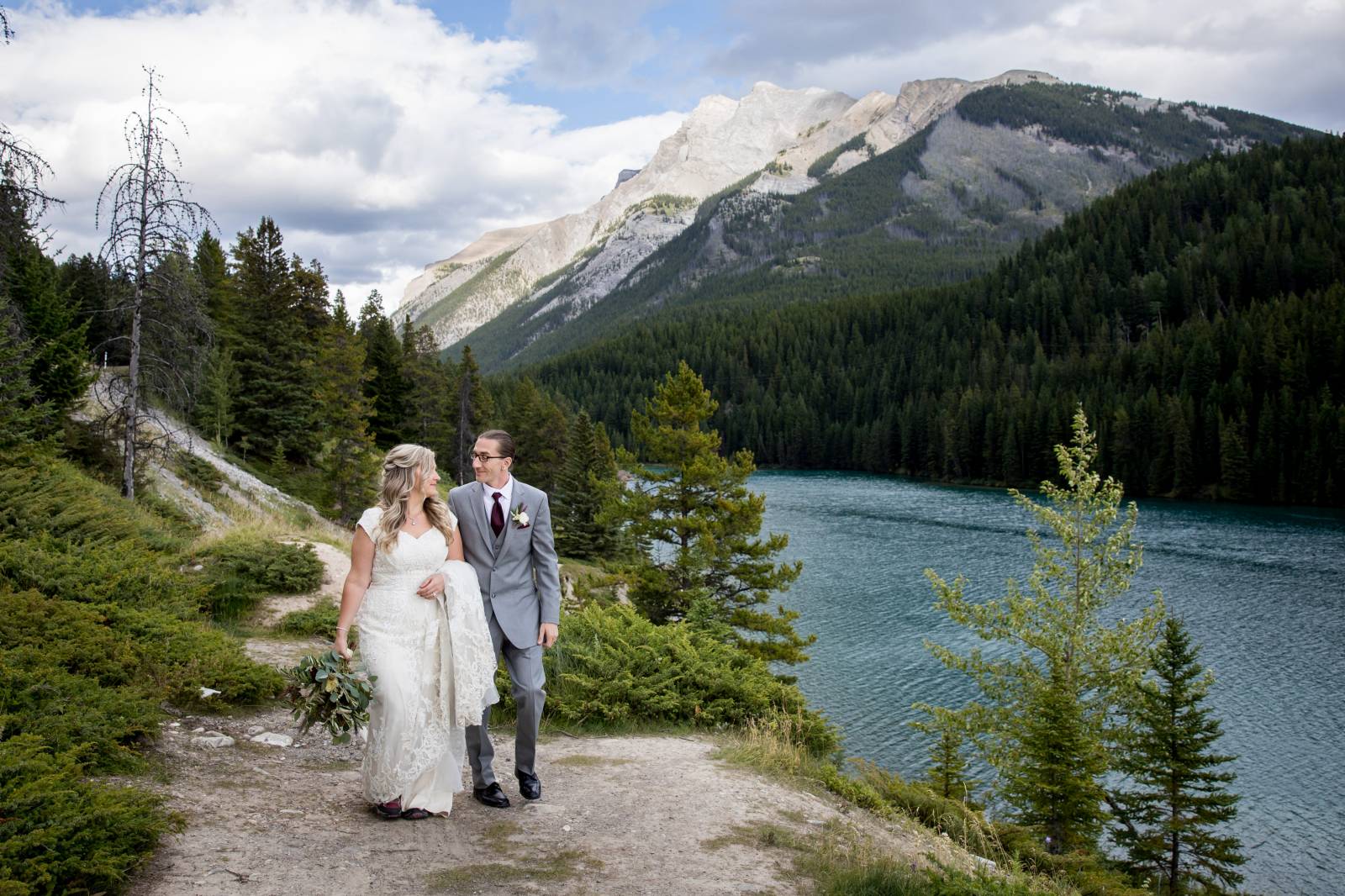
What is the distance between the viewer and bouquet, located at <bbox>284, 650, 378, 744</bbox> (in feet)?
17.9

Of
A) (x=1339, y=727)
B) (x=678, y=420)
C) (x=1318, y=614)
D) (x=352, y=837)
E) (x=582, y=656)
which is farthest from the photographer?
(x=1318, y=614)

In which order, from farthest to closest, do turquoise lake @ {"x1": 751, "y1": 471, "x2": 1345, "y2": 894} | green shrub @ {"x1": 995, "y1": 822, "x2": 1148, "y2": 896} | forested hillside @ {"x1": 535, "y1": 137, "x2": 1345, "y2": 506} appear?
1. forested hillside @ {"x1": 535, "y1": 137, "x2": 1345, "y2": 506}
2. turquoise lake @ {"x1": 751, "y1": 471, "x2": 1345, "y2": 894}
3. green shrub @ {"x1": 995, "y1": 822, "x2": 1148, "y2": 896}

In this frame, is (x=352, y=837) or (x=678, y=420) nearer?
(x=352, y=837)

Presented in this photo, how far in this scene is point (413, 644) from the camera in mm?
5805

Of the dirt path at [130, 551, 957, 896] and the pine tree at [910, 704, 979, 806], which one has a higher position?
the dirt path at [130, 551, 957, 896]

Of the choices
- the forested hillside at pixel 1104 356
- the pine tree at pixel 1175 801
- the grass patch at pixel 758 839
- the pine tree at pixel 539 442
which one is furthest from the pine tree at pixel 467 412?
the forested hillside at pixel 1104 356

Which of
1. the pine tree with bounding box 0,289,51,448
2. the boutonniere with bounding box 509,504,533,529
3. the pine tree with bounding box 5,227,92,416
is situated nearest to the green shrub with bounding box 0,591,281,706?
the boutonniere with bounding box 509,504,533,529

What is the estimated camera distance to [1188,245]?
131875 millimetres

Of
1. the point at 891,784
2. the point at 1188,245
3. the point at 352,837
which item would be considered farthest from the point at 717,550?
Result: the point at 1188,245

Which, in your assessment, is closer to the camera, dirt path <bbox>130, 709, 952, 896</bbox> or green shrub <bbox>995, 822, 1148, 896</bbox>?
dirt path <bbox>130, 709, 952, 896</bbox>

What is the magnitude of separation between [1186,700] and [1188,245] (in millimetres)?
140615

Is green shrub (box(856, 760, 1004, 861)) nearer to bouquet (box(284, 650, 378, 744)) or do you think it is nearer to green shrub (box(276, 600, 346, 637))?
bouquet (box(284, 650, 378, 744))

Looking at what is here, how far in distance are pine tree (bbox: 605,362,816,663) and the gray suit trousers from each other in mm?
14745

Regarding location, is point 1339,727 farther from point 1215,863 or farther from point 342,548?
point 342,548
